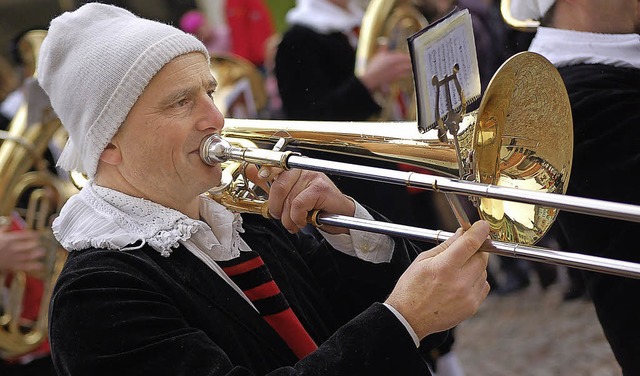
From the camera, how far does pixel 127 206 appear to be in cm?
235

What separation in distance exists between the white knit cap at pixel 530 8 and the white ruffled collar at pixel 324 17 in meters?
1.80

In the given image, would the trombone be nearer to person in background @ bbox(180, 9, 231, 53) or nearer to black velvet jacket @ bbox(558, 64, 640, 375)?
black velvet jacket @ bbox(558, 64, 640, 375)

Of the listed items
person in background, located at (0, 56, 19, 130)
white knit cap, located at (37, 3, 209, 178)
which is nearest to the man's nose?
white knit cap, located at (37, 3, 209, 178)

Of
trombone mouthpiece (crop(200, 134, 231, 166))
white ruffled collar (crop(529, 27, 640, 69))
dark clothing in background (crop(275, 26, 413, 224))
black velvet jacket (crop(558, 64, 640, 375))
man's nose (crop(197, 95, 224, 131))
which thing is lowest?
dark clothing in background (crop(275, 26, 413, 224))

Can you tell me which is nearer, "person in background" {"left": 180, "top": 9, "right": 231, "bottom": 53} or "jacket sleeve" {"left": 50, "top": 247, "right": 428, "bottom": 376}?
"jacket sleeve" {"left": 50, "top": 247, "right": 428, "bottom": 376}

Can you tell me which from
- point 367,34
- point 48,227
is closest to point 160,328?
point 48,227

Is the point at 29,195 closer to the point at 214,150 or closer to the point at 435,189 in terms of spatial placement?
the point at 214,150

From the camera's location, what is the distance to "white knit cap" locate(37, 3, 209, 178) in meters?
2.32

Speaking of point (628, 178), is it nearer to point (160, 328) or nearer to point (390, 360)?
point (390, 360)

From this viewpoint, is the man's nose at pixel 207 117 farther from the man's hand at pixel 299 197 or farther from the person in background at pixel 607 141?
the person in background at pixel 607 141

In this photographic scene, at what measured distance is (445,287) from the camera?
2.14 metres

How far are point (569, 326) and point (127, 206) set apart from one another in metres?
4.09

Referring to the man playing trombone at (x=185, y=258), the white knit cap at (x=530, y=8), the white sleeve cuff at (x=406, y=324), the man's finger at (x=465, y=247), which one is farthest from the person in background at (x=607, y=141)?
the white sleeve cuff at (x=406, y=324)

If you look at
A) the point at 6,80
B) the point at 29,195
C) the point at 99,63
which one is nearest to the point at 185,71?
the point at 99,63
